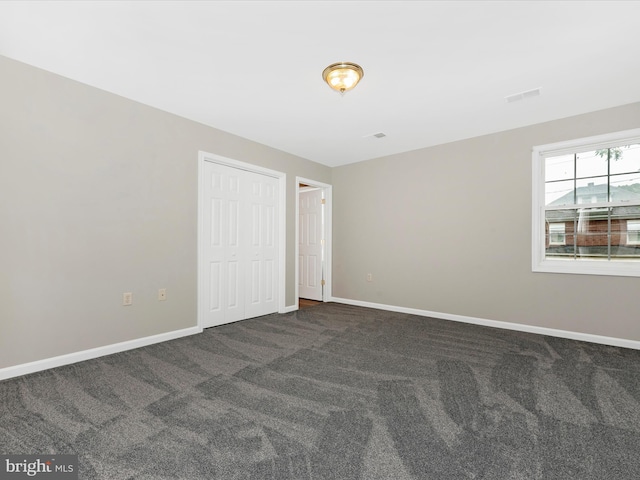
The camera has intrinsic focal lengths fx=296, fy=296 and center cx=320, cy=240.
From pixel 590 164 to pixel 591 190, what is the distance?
11.9 inches

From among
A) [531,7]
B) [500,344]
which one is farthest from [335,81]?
[500,344]

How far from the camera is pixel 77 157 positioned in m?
2.71

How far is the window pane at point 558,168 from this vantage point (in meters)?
3.55

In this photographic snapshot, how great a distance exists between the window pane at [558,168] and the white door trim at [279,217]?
11.5 ft

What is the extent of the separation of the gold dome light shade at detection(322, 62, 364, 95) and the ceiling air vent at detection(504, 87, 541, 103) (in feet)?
5.38

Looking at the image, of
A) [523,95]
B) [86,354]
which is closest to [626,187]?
[523,95]

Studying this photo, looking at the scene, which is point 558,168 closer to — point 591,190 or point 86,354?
point 591,190

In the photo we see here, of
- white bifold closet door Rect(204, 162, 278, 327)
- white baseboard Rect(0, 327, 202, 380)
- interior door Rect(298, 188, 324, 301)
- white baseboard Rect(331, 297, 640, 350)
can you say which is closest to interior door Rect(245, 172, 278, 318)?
white bifold closet door Rect(204, 162, 278, 327)

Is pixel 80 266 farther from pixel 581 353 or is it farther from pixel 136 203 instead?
pixel 581 353

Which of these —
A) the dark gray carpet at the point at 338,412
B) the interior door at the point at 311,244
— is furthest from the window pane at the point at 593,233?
the interior door at the point at 311,244

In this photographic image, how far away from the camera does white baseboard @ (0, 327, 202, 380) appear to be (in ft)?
7.81

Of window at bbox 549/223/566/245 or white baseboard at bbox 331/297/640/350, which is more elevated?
window at bbox 549/223/566/245

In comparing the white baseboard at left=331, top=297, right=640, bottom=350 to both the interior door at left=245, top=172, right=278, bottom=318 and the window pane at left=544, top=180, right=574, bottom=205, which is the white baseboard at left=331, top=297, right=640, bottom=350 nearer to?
the window pane at left=544, top=180, right=574, bottom=205

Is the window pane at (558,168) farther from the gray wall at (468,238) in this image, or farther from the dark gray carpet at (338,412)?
the dark gray carpet at (338,412)
